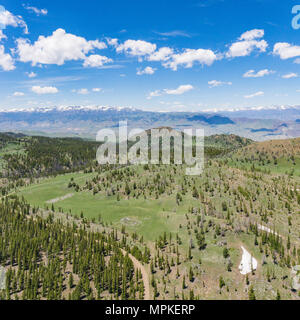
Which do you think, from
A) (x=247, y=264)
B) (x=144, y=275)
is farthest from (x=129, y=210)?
(x=247, y=264)

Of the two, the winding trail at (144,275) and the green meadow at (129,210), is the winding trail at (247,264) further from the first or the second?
the green meadow at (129,210)

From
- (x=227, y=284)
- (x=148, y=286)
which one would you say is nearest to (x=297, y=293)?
(x=227, y=284)

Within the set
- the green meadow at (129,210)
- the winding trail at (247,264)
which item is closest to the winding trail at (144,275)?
the green meadow at (129,210)

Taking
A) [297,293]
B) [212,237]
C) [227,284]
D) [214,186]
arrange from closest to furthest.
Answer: [297,293] < [227,284] < [212,237] < [214,186]

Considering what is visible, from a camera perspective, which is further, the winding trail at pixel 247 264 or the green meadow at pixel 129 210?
the green meadow at pixel 129 210

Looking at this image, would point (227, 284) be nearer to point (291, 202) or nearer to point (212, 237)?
point (212, 237)

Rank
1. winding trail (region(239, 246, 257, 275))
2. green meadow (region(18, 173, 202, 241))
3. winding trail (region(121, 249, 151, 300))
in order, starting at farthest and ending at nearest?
green meadow (region(18, 173, 202, 241)) → winding trail (region(239, 246, 257, 275)) → winding trail (region(121, 249, 151, 300))

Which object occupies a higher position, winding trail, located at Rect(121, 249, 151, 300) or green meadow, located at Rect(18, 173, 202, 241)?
green meadow, located at Rect(18, 173, 202, 241)

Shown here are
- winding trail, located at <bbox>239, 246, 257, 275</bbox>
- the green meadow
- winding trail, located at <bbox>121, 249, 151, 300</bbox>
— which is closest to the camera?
winding trail, located at <bbox>121, 249, 151, 300</bbox>

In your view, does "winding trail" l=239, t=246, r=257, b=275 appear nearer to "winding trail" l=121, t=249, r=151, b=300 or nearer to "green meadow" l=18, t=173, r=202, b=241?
"winding trail" l=121, t=249, r=151, b=300

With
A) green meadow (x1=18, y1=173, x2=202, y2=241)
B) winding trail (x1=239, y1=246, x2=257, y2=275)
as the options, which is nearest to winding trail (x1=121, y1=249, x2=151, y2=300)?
green meadow (x1=18, y1=173, x2=202, y2=241)
